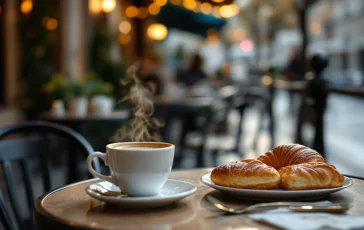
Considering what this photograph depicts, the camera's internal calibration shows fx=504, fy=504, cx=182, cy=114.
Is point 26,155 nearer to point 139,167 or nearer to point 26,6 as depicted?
point 139,167

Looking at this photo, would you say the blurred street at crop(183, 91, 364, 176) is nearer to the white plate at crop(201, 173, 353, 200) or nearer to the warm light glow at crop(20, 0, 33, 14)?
the white plate at crop(201, 173, 353, 200)

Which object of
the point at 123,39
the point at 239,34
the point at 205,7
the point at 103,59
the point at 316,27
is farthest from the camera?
the point at 239,34

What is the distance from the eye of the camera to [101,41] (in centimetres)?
1082

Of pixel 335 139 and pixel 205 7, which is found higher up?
pixel 205 7

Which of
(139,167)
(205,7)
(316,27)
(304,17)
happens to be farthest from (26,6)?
(316,27)

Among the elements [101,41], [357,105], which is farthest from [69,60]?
[357,105]

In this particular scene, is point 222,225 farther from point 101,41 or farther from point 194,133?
point 101,41

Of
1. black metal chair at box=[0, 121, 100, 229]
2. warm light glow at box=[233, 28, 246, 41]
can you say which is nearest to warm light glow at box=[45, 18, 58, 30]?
black metal chair at box=[0, 121, 100, 229]

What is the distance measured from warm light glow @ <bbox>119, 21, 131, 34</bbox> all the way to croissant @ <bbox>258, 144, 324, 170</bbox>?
43.4ft

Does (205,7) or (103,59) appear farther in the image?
(205,7)

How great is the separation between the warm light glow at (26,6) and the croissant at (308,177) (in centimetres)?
795

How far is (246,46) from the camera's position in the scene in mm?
43062

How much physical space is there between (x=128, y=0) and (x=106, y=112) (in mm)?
6585

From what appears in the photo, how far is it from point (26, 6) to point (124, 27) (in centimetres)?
646
